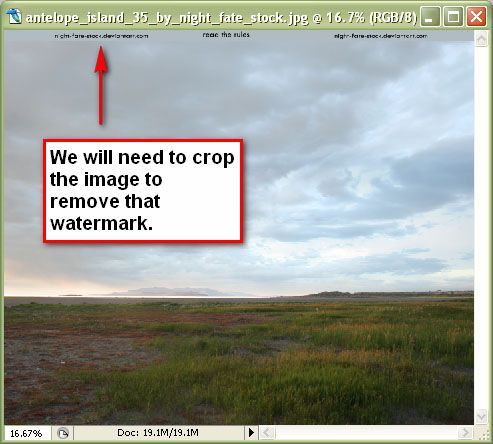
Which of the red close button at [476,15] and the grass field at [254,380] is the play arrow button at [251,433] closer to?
the grass field at [254,380]

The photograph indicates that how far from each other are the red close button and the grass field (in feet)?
17.9

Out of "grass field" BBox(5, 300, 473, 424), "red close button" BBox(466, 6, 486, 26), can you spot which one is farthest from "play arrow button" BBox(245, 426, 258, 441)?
"red close button" BBox(466, 6, 486, 26)

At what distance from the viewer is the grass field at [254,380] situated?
21.4 ft

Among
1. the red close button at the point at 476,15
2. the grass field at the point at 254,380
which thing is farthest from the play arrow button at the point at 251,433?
the red close button at the point at 476,15

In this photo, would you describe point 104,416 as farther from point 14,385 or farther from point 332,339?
point 332,339

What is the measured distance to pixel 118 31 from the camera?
6.68m

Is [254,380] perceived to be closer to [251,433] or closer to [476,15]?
[251,433]

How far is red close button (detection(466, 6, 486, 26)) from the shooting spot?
6.48 metres

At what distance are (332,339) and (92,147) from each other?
1029cm

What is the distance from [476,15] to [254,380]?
8.67m

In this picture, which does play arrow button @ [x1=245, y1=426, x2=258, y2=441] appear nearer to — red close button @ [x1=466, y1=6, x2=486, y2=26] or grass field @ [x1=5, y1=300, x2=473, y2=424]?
grass field @ [x1=5, y1=300, x2=473, y2=424]

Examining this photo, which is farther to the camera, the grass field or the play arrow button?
the grass field

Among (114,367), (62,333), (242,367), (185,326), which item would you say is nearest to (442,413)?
(242,367)

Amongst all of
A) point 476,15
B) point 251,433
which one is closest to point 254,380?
point 251,433
